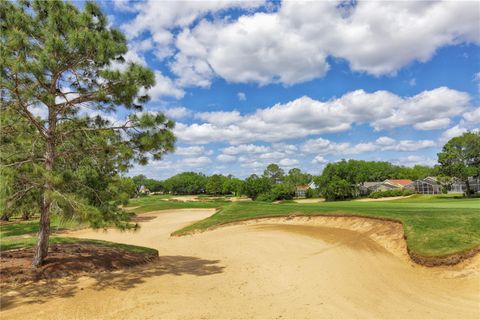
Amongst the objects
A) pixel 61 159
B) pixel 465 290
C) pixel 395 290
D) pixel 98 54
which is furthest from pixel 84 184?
pixel 465 290

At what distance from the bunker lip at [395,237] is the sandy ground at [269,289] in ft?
0.58

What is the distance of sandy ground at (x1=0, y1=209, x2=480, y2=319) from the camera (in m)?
7.68

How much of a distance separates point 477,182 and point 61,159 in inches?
2902

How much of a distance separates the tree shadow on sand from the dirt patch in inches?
11.1

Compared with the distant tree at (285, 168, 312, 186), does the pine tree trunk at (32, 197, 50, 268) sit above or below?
below

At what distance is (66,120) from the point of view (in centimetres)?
1146

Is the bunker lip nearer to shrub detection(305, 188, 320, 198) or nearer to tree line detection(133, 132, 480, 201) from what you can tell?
tree line detection(133, 132, 480, 201)

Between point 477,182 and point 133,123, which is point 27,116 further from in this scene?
point 477,182

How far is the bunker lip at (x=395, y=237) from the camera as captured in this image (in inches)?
438

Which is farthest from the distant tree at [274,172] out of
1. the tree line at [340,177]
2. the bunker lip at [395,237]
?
the bunker lip at [395,237]

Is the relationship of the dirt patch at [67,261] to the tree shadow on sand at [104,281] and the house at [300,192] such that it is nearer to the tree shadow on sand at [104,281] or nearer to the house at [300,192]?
the tree shadow on sand at [104,281]

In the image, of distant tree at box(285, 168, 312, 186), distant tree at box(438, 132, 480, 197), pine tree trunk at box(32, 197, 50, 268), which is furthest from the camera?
distant tree at box(285, 168, 312, 186)

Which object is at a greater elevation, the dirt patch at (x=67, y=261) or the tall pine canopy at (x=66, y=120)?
the tall pine canopy at (x=66, y=120)

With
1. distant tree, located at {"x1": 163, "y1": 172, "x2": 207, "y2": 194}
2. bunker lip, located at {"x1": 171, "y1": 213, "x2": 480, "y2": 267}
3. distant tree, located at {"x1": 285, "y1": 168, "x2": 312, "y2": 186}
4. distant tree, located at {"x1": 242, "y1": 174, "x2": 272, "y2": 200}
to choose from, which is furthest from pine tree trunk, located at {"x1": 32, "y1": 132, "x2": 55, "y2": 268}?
distant tree, located at {"x1": 163, "y1": 172, "x2": 207, "y2": 194}
